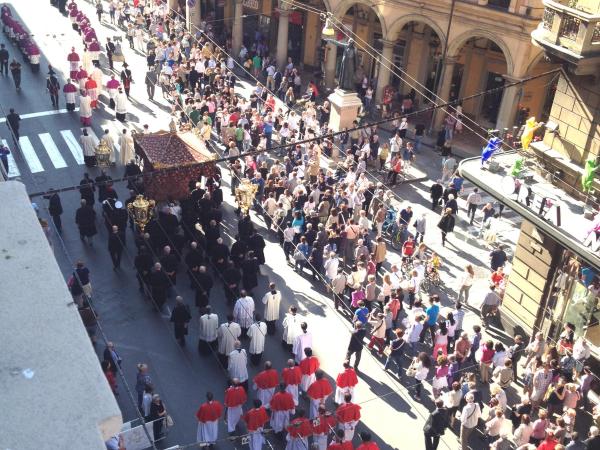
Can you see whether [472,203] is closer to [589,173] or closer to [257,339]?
[589,173]

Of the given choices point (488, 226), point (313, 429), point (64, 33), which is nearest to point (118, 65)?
point (64, 33)

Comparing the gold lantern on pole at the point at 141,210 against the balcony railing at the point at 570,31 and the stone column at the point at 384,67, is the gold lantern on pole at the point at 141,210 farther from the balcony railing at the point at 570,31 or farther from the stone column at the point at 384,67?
the stone column at the point at 384,67

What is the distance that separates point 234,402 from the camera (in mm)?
13664

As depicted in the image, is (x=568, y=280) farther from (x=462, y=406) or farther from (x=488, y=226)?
(x=488, y=226)

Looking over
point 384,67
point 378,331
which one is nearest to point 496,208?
point 384,67

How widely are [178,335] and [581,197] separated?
1010 cm

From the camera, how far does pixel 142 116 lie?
99.6 ft

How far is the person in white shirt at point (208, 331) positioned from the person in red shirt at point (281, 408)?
2.60 meters

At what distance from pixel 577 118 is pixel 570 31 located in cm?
209

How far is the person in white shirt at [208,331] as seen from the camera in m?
15.8

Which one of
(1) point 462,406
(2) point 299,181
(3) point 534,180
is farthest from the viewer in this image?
(2) point 299,181

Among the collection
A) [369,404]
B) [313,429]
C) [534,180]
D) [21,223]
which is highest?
[21,223]

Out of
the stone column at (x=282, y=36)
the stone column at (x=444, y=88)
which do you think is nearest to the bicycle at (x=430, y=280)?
the stone column at (x=444, y=88)

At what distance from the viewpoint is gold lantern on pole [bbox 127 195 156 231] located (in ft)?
63.9
